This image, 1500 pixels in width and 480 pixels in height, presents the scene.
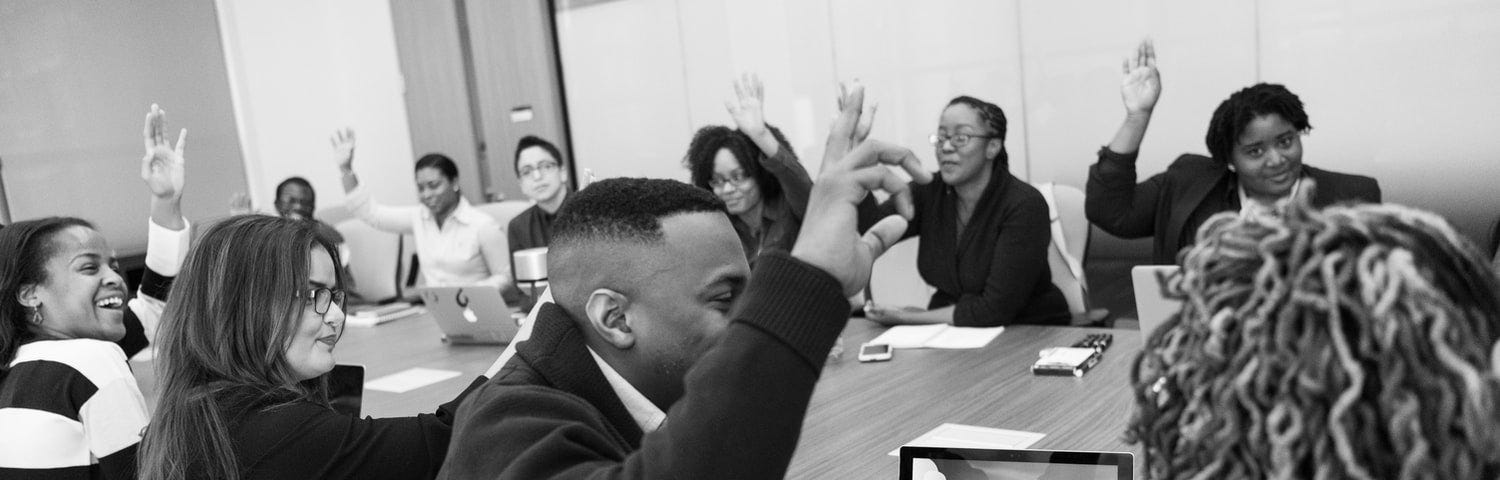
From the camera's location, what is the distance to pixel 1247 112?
2.94m

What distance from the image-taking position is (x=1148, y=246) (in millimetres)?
4211

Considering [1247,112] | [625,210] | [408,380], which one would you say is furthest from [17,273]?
[1247,112]

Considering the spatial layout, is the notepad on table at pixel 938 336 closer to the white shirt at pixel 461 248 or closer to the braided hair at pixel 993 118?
the braided hair at pixel 993 118

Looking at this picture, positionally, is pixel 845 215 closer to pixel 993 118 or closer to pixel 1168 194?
pixel 993 118

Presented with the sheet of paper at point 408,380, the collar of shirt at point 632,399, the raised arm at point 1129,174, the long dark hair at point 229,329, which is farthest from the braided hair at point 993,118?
the collar of shirt at point 632,399

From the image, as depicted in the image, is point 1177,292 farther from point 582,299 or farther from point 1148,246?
point 1148,246

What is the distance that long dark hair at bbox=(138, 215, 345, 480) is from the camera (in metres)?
1.56

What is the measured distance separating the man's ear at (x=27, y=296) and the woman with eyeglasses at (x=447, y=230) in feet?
7.74

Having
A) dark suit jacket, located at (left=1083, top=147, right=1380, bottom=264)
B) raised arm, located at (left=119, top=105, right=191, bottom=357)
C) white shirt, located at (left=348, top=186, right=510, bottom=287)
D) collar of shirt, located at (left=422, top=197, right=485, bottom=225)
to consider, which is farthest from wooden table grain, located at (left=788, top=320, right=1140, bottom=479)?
collar of shirt, located at (left=422, top=197, right=485, bottom=225)

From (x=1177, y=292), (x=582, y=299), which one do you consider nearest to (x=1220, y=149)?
(x=582, y=299)

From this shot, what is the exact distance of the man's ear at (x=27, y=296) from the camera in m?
2.03

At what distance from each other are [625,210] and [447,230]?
3.58m

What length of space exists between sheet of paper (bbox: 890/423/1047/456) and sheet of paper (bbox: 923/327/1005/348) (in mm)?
724

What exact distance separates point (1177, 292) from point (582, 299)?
0.71 m
